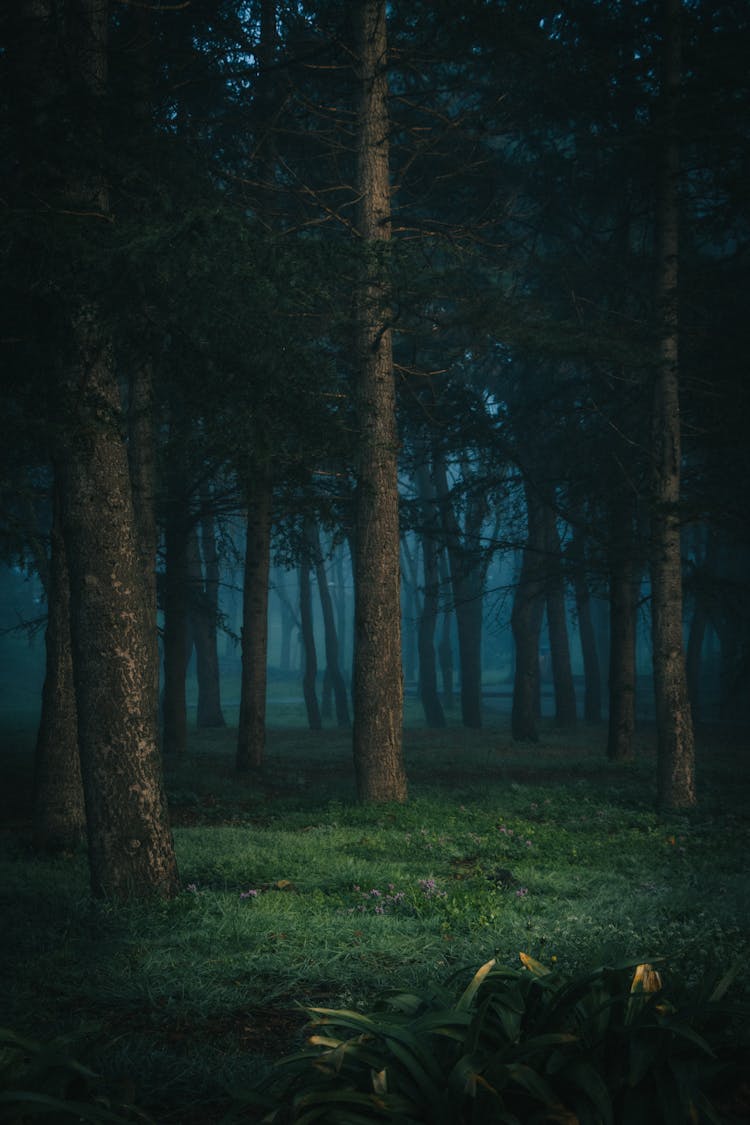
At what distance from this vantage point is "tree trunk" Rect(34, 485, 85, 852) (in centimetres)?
939

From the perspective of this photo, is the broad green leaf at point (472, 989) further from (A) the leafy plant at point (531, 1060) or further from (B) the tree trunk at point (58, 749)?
(B) the tree trunk at point (58, 749)

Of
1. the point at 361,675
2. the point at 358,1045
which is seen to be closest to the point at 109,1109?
the point at 358,1045

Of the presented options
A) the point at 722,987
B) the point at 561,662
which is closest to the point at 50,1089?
the point at 722,987

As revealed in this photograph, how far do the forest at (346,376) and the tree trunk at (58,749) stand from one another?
3cm

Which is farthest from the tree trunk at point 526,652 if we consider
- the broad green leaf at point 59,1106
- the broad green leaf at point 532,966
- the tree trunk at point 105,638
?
the broad green leaf at point 59,1106

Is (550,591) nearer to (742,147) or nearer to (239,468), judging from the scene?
(742,147)

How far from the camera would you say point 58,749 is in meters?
9.49

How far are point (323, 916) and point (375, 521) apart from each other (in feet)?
21.3

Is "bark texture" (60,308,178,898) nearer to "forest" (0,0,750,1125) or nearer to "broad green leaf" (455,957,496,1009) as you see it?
"forest" (0,0,750,1125)

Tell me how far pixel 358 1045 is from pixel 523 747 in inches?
718

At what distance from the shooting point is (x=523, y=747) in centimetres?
2105

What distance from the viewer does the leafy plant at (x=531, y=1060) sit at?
3.04 metres

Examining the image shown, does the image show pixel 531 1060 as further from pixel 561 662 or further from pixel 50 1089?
pixel 561 662

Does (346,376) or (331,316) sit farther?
(346,376)
